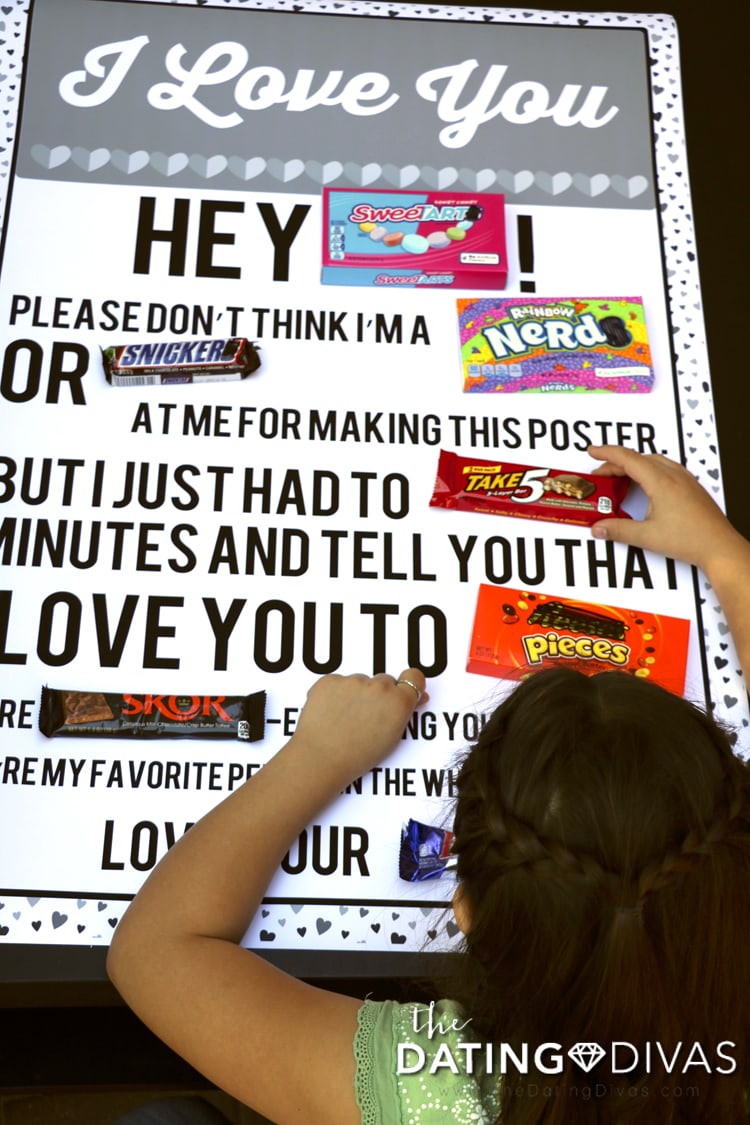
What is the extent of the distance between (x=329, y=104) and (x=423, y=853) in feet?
2.67

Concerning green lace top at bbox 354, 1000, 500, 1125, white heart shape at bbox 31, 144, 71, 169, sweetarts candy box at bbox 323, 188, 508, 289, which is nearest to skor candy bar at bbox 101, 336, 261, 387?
sweetarts candy box at bbox 323, 188, 508, 289

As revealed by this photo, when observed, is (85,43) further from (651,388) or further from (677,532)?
(677,532)

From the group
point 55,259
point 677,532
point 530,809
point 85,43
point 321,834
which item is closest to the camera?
point 530,809

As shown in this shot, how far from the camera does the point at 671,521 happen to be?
1020mm

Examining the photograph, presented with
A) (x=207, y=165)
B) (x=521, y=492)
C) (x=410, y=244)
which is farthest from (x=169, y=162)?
(x=521, y=492)

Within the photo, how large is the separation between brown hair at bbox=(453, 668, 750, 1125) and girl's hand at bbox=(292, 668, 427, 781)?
0.66ft

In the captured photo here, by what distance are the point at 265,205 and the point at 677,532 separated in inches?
21.4

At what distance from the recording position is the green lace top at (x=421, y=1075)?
0.74m

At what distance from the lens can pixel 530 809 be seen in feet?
2.21

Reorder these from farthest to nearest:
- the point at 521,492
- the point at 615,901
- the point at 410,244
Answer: the point at 410,244
the point at 521,492
the point at 615,901

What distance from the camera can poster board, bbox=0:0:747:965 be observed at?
91 cm

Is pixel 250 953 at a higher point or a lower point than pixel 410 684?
lower

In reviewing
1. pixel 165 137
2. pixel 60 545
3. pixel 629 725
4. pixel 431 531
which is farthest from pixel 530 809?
pixel 165 137

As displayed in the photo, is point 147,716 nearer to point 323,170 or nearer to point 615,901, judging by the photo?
point 615,901
